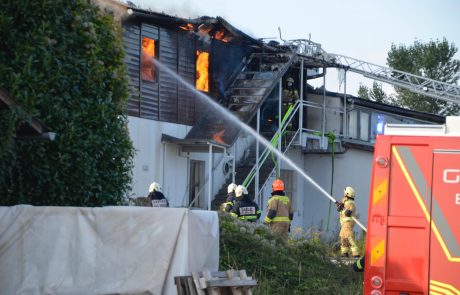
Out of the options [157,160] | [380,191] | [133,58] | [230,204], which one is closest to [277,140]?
[157,160]

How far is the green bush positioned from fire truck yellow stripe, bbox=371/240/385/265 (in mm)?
3926

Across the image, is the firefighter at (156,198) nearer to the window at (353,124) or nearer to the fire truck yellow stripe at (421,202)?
the fire truck yellow stripe at (421,202)

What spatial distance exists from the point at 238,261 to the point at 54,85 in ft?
12.4

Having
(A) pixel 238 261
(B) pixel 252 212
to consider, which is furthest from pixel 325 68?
(A) pixel 238 261

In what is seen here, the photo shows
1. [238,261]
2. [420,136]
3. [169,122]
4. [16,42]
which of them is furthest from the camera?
[169,122]

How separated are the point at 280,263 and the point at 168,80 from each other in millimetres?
11952

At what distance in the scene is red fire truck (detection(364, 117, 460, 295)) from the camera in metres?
8.26


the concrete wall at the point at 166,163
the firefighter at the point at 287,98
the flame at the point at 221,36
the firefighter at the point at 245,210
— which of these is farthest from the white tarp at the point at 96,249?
the firefighter at the point at 287,98

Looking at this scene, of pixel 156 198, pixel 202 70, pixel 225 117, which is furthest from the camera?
pixel 202 70

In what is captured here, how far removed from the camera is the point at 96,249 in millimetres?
10062

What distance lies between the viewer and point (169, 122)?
81.1ft

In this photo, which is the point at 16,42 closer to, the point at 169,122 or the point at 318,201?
the point at 169,122

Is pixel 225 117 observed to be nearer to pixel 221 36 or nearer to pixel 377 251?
pixel 221 36

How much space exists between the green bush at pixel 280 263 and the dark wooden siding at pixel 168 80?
9.90m
